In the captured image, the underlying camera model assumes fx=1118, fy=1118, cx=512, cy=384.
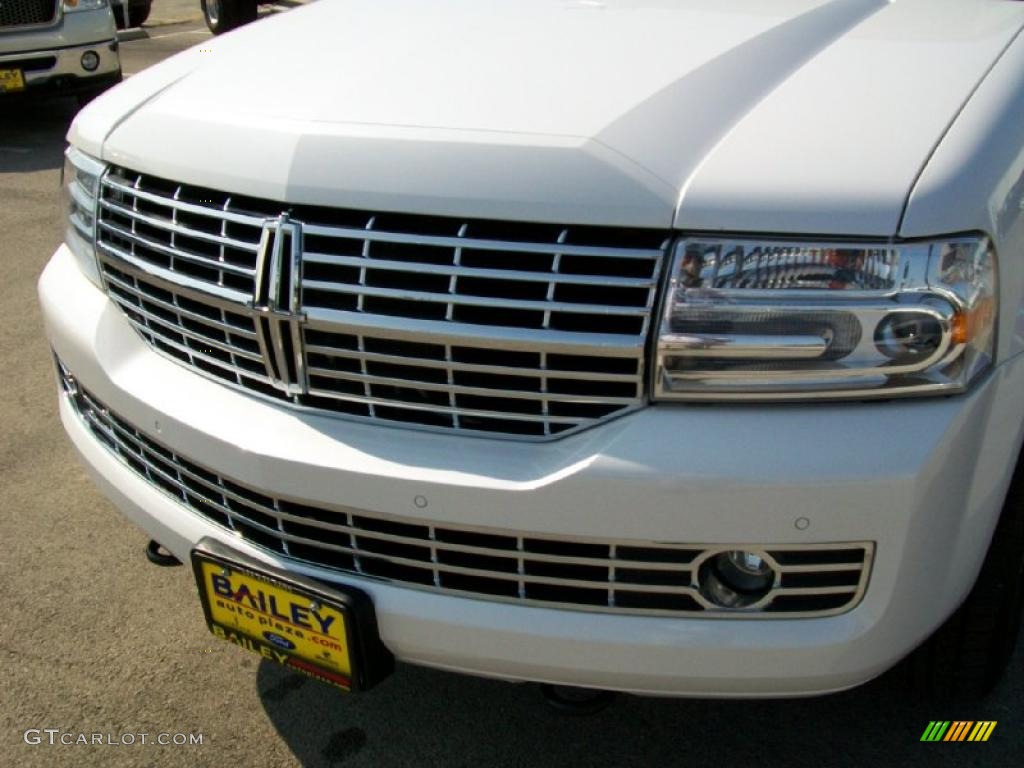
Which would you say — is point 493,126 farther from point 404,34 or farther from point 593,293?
point 404,34

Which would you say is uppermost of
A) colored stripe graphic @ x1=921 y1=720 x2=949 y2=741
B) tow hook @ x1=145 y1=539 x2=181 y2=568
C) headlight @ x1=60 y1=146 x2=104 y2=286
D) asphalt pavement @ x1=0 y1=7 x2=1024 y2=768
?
headlight @ x1=60 y1=146 x2=104 y2=286

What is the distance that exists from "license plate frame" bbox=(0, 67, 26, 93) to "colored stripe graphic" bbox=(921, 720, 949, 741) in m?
7.63

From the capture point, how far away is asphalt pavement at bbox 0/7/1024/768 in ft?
7.98

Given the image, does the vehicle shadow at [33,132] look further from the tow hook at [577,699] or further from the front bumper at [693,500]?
the tow hook at [577,699]

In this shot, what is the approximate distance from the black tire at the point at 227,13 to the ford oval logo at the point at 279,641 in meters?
9.17

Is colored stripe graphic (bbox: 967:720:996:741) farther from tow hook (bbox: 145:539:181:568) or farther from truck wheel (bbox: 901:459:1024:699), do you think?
tow hook (bbox: 145:539:181:568)

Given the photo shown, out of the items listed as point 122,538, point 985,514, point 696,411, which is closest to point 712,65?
point 696,411

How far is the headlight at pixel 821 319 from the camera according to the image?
1771 mm

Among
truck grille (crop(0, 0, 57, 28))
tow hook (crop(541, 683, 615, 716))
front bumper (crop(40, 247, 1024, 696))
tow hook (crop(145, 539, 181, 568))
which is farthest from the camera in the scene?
truck grille (crop(0, 0, 57, 28))

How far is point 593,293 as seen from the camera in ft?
6.03

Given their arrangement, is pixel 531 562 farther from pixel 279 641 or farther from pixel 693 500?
pixel 279 641

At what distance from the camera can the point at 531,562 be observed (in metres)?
1.91

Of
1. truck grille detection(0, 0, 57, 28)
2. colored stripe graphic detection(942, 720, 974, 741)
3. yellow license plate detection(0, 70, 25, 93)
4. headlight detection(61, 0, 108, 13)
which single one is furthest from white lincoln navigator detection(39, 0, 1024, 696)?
headlight detection(61, 0, 108, 13)

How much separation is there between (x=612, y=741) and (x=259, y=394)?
1.09 m
